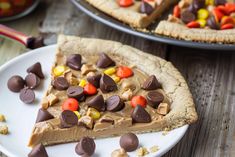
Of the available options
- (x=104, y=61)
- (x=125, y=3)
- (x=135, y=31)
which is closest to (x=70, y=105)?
(x=104, y=61)

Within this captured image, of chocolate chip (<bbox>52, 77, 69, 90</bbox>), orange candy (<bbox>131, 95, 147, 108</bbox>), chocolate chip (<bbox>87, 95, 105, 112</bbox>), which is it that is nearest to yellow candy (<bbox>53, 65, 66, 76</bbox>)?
chocolate chip (<bbox>52, 77, 69, 90</bbox>)

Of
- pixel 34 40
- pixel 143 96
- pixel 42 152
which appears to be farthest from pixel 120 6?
pixel 42 152

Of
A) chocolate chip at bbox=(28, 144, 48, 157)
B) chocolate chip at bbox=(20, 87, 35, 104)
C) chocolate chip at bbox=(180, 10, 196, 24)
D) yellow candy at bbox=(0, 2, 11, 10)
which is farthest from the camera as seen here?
yellow candy at bbox=(0, 2, 11, 10)

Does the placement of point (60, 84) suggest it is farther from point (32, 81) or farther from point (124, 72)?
point (124, 72)

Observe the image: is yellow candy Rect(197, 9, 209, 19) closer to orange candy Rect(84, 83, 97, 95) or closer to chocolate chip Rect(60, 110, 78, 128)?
orange candy Rect(84, 83, 97, 95)

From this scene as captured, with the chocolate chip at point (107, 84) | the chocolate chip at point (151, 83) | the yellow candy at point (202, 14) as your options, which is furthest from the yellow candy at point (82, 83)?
the yellow candy at point (202, 14)
